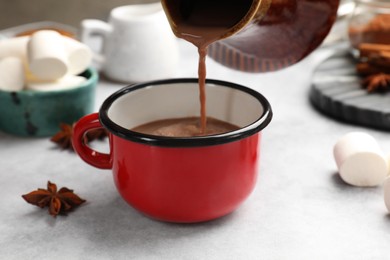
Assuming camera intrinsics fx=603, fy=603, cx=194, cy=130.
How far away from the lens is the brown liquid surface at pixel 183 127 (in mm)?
887

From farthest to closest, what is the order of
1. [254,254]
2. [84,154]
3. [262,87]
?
[262,87] → [84,154] → [254,254]

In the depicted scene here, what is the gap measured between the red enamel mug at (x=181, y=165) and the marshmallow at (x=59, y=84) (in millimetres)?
250

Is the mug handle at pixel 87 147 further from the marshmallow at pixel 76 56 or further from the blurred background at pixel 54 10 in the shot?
the blurred background at pixel 54 10

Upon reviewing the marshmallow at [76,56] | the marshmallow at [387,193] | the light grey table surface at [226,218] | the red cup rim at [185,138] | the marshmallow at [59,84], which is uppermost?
the red cup rim at [185,138]

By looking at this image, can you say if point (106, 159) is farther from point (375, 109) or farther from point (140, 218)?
point (375, 109)

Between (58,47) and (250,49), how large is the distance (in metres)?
0.35

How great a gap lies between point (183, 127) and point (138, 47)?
473 millimetres

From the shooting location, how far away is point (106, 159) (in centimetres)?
88

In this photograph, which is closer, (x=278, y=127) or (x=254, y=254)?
(x=254, y=254)

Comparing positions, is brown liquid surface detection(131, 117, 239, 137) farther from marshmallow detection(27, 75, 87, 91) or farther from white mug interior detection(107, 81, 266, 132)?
marshmallow detection(27, 75, 87, 91)

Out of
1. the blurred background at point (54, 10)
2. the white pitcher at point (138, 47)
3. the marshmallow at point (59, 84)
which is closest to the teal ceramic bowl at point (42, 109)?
the marshmallow at point (59, 84)

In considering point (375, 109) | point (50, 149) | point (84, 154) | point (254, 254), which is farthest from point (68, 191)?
point (375, 109)

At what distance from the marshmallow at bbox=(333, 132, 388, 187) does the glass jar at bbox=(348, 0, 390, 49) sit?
1.40 ft

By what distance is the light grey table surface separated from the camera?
0.78 meters
